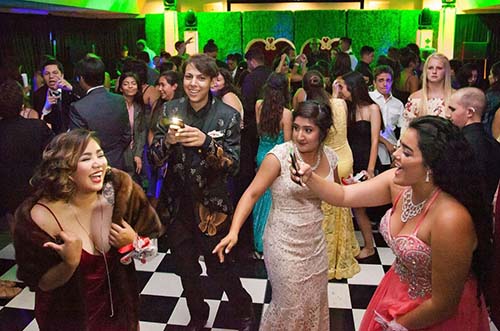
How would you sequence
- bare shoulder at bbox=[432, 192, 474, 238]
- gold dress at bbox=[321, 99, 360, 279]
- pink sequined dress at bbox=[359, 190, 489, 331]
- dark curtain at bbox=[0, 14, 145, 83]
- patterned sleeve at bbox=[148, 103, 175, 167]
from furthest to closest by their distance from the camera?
dark curtain at bbox=[0, 14, 145, 83] → gold dress at bbox=[321, 99, 360, 279] → patterned sleeve at bbox=[148, 103, 175, 167] → pink sequined dress at bbox=[359, 190, 489, 331] → bare shoulder at bbox=[432, 192, 474, 238]

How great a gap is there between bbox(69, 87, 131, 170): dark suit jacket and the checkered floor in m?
0.85

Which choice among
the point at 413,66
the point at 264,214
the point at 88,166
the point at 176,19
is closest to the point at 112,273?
the point at 88,166

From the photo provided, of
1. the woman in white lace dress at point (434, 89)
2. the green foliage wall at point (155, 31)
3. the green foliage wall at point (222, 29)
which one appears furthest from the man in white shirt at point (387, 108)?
the green foliage wall at point (155, 31)

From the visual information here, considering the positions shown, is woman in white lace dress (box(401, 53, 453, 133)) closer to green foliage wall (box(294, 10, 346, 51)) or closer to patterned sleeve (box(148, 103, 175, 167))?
patterned sleeve (box(148, 103, 175, 167))

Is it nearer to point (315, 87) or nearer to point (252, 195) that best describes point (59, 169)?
point (252, 195)

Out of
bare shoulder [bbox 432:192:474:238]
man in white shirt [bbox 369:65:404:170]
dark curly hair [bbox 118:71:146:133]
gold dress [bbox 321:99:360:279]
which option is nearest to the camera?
bare shoulder [bbox 432:192:474:238]

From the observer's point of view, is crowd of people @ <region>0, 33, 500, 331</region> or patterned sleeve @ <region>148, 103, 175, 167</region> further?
patterned sleeve @ <region>148, 103, 175, 167</region>

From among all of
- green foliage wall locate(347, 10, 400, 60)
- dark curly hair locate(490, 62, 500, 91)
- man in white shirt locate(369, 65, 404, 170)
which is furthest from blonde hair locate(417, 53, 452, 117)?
green foliage wall locate(347, 10, 400, 60)

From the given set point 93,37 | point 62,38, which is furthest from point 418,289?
point 93,37

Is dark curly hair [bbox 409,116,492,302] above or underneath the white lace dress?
above

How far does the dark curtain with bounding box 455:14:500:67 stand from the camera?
10953 mm

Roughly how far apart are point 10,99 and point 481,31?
10.4 meters

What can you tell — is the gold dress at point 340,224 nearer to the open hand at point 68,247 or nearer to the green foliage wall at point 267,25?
the open hand at point 68,247

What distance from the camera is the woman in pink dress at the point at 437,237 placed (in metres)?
1.66
